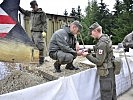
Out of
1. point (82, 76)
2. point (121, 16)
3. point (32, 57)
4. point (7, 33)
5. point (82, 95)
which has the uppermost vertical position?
point (121, 16)

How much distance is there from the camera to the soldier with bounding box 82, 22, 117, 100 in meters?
4.81

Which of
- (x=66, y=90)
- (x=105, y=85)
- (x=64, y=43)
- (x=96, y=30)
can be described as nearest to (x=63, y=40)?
(x=64, y=43)

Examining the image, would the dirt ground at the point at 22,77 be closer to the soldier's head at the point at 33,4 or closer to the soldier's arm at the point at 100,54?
the soldier's arm at the point at 100,54

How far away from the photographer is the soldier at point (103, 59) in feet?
15.8

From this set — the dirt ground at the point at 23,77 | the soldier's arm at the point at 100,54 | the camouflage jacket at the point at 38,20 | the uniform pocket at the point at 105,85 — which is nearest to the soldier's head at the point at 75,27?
the soldier's arm at the point at 100,54

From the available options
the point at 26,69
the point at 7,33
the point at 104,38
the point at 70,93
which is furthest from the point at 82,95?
the point at 7,33

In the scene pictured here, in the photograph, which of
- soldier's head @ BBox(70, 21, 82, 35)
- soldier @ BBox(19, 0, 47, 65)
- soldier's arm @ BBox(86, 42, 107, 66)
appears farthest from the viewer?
soldier @ BBox(19, 0, 47, 65)

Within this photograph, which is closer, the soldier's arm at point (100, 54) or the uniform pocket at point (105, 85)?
the soldier's arm at point (100, 54)

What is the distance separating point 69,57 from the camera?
5582 mm

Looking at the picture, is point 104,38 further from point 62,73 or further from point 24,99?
point 24,99

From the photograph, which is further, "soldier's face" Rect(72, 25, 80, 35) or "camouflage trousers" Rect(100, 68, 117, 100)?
"soldier's face" Rect(72, 25, 80, 35)

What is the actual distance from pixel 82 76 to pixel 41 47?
2.28 m

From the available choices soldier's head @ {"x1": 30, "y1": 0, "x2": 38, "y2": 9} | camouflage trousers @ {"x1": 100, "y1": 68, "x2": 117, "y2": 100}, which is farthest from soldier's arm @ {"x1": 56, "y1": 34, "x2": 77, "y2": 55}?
soldier's head @ {"x1": 30, "y1": 0, "x2": 38, "y2": 9}

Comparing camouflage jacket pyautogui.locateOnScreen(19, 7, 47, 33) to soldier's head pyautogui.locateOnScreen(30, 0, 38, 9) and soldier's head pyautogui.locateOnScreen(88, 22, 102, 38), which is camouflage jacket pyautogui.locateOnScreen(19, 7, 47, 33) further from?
soldier's head pyautogui.locateOnScreen(88, 22, 102, 38)
